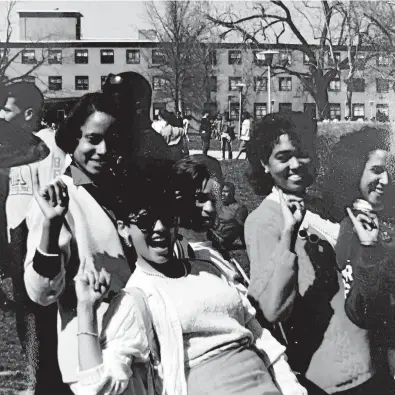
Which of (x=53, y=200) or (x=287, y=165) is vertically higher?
(x=287, y=165)

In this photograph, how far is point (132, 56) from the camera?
11.1 ft

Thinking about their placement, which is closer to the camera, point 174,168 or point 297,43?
point 174,168

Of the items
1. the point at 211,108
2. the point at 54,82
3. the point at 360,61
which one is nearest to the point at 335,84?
the point at 360,61

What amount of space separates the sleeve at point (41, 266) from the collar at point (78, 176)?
0.19m

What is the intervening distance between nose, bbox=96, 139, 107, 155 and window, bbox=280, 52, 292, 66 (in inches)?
43.0

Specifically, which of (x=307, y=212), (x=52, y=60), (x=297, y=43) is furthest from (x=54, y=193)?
(x=297, y=43)

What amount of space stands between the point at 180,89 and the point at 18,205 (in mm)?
902

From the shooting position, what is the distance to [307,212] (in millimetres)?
3545

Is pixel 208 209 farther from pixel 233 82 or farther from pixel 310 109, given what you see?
pixel 310 109

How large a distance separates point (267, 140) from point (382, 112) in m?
0.85

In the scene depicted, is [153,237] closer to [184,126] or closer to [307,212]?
[184,126]

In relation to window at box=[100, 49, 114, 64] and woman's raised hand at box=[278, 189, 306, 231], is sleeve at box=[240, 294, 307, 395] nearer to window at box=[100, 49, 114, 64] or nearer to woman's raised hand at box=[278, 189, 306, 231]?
woman's raised hand at box=[278, 189, 306, 231]

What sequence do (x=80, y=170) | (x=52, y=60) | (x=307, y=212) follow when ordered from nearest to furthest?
(x=80, y=170) → (x=52, y=60) → (x=307, y=212)

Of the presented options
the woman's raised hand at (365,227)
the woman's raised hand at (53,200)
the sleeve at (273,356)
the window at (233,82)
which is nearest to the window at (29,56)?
the woman's raised hand at (53,200)
